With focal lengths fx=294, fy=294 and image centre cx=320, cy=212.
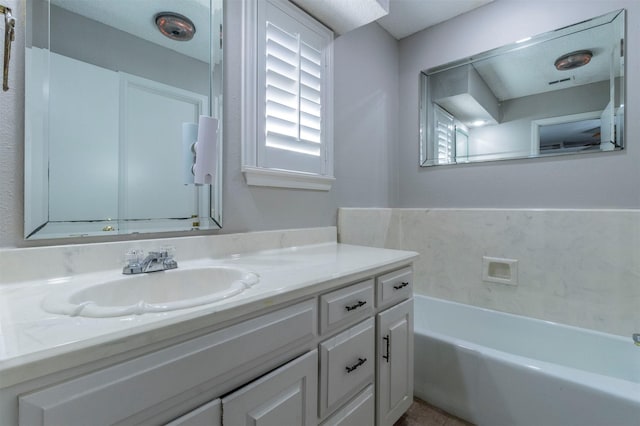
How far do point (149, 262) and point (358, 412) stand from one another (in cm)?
87

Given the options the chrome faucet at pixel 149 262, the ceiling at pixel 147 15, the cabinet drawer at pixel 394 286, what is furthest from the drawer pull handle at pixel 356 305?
the ceiling at pixel 147 15

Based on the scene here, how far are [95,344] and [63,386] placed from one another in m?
0.07

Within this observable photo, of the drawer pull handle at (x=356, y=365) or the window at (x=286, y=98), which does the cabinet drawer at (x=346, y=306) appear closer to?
the drawer pull handle at (x=356, y=365)

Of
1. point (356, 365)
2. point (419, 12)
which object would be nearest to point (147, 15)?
point (356, 365)

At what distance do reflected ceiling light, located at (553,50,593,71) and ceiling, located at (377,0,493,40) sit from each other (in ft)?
1.92

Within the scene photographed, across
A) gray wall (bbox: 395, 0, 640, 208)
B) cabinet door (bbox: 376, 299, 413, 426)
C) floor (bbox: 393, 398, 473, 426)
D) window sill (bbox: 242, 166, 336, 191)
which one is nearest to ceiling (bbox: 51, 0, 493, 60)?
window sill (bbox: 242, 166, 336, 191)

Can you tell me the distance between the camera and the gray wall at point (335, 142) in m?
0.81

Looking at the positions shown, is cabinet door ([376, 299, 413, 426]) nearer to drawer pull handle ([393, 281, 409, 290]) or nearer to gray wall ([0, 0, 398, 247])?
drawer pull handle ([393, 281, 409, 290])

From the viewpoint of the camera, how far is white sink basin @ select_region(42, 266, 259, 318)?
59 cm

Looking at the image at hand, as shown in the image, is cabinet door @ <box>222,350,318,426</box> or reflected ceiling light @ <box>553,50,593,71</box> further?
reflected ceiling light @ <box>553,50,593,71</box>

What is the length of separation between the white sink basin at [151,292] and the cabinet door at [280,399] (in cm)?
23

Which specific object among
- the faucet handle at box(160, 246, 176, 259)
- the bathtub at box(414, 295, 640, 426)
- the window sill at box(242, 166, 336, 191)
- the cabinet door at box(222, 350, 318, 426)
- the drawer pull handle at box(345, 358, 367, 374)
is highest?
the window sill at box(242, 166, 336, 191)

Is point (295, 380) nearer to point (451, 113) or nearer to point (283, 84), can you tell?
point (283, 84)

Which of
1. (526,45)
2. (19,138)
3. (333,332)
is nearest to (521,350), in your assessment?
(333,332)
